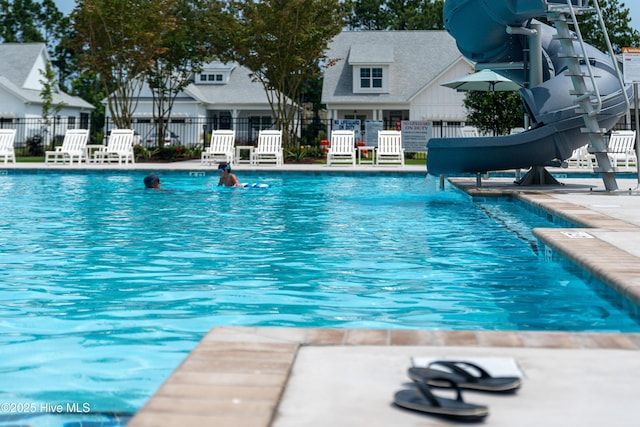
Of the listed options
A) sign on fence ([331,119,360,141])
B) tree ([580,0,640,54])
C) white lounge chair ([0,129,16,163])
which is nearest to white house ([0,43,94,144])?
white lounge chair ([0,129,16,163])

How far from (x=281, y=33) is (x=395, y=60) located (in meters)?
18.6

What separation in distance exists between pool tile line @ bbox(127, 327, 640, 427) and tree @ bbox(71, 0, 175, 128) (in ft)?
78.6

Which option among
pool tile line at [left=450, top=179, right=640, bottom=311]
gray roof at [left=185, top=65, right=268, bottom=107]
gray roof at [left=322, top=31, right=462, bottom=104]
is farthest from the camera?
gray roof at [left=185, top=65, right=268, bottom=107]

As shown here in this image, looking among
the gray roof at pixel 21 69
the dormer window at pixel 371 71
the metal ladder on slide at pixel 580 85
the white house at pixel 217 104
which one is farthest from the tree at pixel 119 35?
the gray roof at pixel 21 69

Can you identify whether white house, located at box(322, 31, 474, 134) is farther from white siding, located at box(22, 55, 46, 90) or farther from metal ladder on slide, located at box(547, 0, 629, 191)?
metal ladder on slide, located at box(547, 0, 629, 191)

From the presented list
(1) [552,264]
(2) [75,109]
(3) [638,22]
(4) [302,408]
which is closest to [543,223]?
(1) [552,264]

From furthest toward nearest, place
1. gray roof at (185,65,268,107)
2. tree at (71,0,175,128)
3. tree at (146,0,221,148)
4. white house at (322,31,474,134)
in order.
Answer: gray roof at (185,65,268,107), white house at (322,31,474,134), tree at (146,0,221,148), tree at (71,0,175,128)

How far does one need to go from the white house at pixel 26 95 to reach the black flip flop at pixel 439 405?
42.1 m

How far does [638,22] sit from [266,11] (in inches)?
944

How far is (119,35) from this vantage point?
26062mm

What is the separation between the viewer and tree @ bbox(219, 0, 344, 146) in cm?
2600

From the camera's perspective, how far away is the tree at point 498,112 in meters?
25.5

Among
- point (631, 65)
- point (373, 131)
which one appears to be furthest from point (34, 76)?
point (631, 65)

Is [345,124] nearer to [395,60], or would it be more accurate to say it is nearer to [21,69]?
[395,60]
